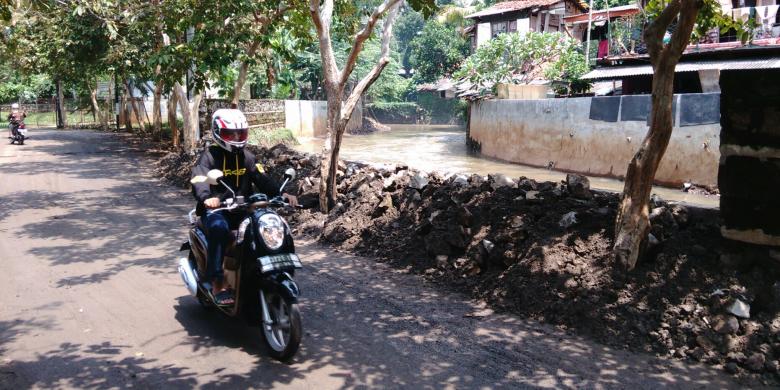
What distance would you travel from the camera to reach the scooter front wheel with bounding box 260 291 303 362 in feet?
14.1

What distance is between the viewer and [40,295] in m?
5.88

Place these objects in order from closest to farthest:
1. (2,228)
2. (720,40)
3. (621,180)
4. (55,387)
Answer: (55,387), (2,228), (621,180), (720,40)

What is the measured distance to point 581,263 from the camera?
5.67 m

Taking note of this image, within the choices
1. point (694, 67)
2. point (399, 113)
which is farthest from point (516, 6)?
point (694, 67)

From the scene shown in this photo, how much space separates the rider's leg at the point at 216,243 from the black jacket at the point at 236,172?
276 mm

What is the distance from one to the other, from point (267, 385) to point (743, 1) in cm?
2149

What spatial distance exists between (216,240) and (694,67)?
1651 centimetres

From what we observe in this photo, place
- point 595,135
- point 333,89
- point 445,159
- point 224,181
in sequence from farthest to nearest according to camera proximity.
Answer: point 445,159 < point 595,135 < point 333,89 < point 224,181

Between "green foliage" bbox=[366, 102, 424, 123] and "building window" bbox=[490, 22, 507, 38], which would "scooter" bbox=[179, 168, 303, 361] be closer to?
"building window" bbox=[490, 22, 507, 38]

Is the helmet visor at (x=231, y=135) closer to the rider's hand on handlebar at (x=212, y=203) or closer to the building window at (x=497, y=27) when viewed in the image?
the rider's hand on handlebar at (x=212, y=203)

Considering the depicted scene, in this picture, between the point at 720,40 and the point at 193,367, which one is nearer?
the point at 193,367

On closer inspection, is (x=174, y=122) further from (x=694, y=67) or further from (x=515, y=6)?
(x=515, y=6)

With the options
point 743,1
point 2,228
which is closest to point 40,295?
point 2,228

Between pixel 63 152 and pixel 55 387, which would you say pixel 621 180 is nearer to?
pixel 55 387
